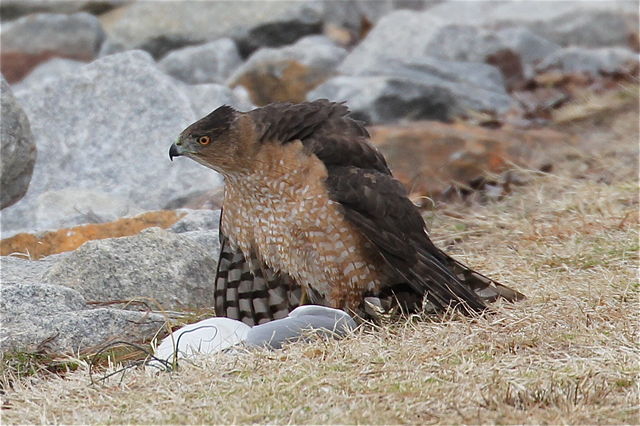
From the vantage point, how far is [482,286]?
5.66 m

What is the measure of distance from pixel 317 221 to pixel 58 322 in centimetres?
130

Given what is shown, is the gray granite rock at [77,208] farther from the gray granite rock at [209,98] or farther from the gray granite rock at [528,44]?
the gray granite rock at [528,44]

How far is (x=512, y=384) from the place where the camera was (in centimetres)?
400

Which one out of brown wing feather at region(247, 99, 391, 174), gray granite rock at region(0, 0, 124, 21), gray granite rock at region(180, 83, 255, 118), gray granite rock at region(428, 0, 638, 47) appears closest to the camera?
brown wing feather at region(247, 99, 391, 174)

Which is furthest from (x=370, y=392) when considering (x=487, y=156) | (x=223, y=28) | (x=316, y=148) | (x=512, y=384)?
(x=223, y=28)

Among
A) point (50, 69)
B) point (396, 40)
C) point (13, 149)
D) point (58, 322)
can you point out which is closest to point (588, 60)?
point (396, 40)

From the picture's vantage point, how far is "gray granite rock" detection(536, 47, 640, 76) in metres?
14.3

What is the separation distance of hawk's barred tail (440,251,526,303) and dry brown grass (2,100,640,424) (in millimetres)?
106

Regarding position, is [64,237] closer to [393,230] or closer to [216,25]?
[393,230]

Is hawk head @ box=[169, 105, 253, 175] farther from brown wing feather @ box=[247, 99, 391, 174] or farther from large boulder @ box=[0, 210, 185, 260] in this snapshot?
large boulder @ box=[0, 210, 185, 260]

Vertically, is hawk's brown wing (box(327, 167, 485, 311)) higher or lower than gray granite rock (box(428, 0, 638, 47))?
higher

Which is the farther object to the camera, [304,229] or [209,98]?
[209,98]

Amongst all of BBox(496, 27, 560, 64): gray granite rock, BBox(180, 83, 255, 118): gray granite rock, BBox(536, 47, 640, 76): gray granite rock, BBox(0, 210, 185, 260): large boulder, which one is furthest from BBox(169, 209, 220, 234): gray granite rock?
BBox(496, 27, 560, 64): gray granite rock

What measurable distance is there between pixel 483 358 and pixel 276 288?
1748 millimetres
